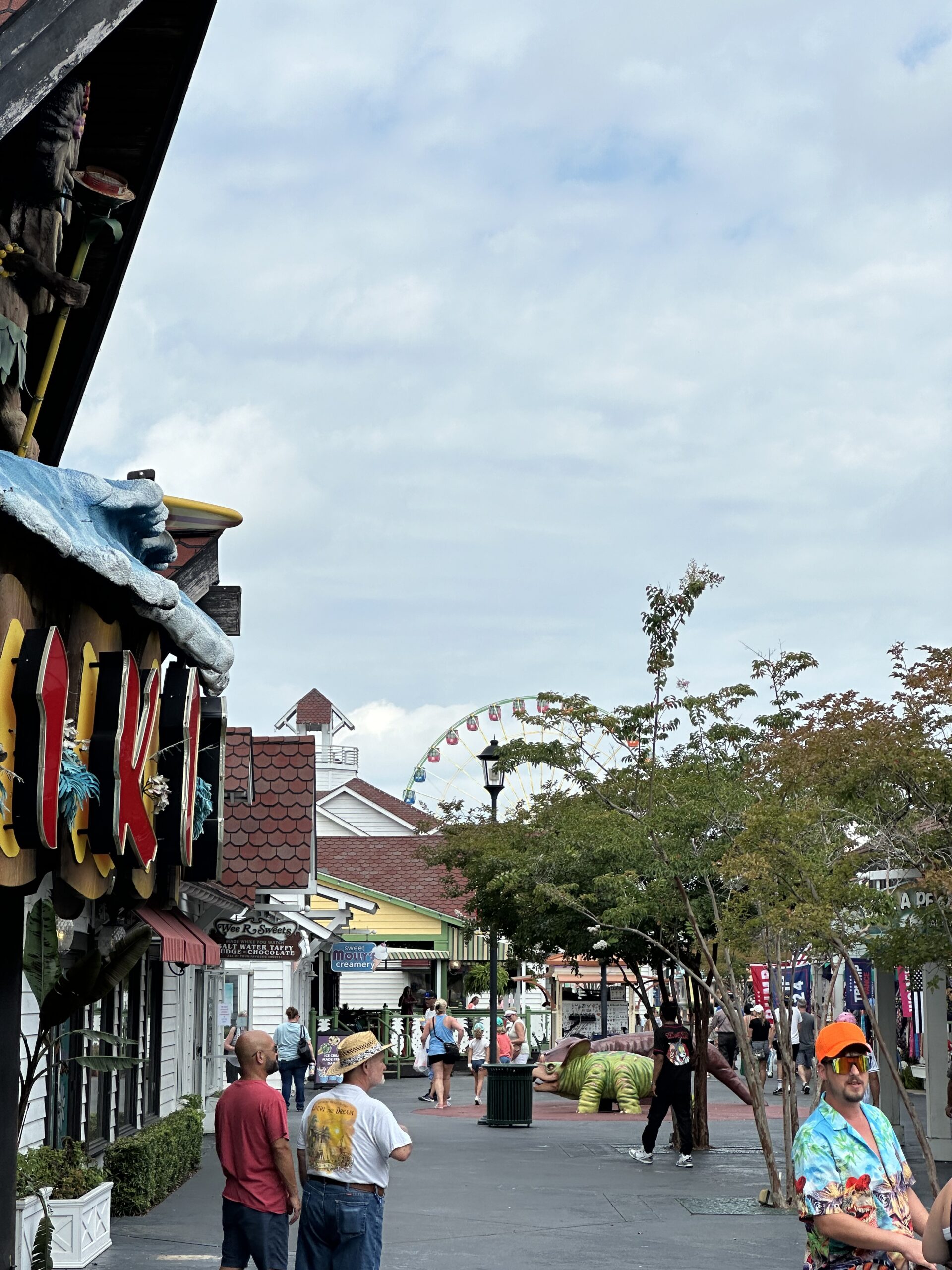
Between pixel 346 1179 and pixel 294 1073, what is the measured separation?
663 inches

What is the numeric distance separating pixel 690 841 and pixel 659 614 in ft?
8.80

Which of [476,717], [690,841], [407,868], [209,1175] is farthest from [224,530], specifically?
[476,717]

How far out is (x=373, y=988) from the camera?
46438mm

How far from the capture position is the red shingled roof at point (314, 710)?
7075cm

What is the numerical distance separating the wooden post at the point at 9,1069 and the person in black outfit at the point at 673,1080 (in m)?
10.7

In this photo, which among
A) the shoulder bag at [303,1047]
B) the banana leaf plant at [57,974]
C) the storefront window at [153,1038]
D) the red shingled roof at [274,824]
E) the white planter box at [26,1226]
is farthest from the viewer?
the shoulder bag at [303,1047]

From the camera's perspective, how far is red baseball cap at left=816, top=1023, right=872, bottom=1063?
239 inches

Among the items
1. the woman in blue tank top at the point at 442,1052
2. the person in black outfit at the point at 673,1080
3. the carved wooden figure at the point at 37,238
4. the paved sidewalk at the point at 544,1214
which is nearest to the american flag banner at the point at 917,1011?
the person in black outfit at the point at 673,1080

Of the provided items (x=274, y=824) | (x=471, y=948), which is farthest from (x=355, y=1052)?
(x=471, y=948)

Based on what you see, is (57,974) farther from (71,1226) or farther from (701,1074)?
(701,1074)

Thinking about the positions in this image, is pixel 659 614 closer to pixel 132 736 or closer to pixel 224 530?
pixel 224 530

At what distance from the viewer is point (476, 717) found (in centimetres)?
5691

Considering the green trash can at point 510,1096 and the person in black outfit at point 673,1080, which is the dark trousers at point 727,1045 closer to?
the green trash can at point 510,1096

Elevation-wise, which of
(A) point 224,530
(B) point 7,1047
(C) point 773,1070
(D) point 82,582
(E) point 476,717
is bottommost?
(C) point 773,1070
